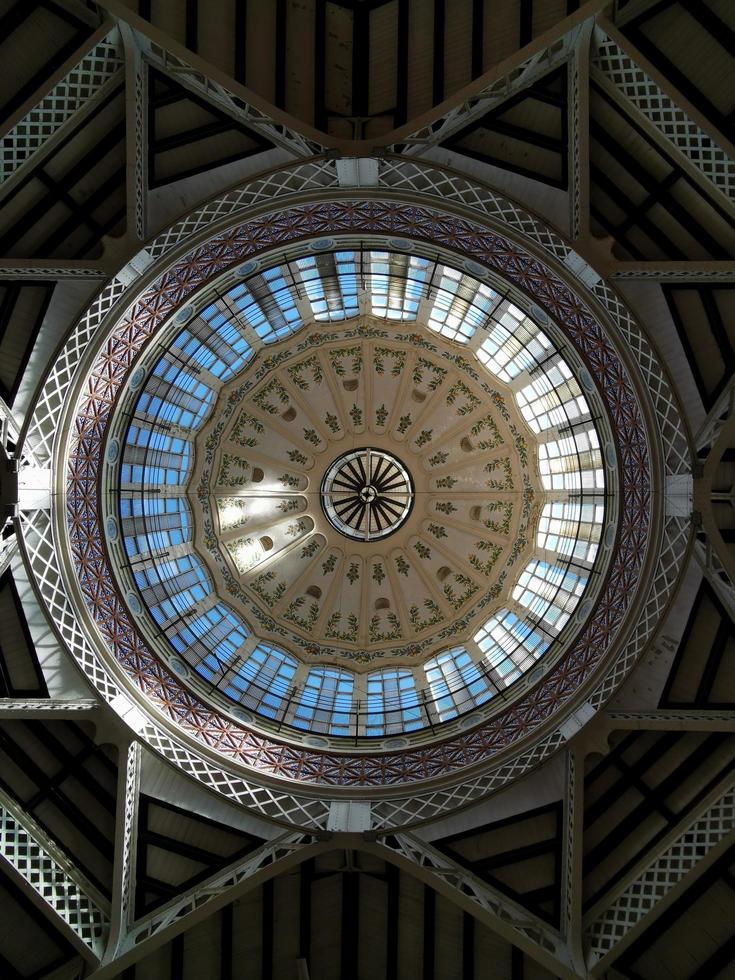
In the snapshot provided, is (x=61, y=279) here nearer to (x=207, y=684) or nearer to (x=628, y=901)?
(x=207, y=684)

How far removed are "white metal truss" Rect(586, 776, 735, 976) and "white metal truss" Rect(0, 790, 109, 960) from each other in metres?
8.75

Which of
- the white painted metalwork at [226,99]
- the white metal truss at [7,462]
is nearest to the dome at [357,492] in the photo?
the white metal truss at [7,462]

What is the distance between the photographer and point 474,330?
21719 mm

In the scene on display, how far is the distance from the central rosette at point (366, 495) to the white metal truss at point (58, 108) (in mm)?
9905

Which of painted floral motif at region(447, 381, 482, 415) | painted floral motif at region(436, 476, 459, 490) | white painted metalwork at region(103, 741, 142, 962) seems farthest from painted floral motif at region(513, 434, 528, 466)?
white painted metalwork at region(103, 741, 142, 962)

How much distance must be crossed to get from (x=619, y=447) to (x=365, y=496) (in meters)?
9.81

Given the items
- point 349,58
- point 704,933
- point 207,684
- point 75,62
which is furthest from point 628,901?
point 75,62

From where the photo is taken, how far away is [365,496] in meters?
24.7

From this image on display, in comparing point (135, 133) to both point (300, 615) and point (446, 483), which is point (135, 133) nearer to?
point (446, 483)

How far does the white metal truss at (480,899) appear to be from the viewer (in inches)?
541

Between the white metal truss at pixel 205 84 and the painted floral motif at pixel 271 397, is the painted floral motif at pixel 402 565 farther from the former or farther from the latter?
the white metal truss at pixel 205 84

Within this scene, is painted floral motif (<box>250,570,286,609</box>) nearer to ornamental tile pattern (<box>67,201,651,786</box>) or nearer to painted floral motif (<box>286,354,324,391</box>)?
painted floral motif (<box>286,354,324,391</box>)

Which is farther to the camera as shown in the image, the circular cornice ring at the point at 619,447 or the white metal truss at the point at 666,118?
the circular cornice ring at the point at 619,447

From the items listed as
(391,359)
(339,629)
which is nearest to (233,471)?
(339,629)
